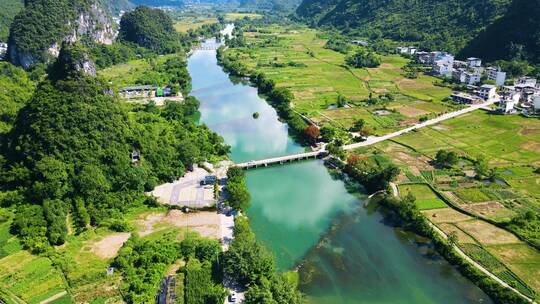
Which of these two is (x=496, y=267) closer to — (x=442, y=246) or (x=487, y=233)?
(x=442, y=246)

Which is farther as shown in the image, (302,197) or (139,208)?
(302,197)

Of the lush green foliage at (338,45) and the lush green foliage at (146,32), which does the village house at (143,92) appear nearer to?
the lush green foliage at (146,32)

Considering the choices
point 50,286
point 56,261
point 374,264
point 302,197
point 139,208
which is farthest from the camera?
point 302,197

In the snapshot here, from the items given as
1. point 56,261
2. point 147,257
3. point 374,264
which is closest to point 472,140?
point 374,264

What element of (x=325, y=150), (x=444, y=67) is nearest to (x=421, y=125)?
(x=325, y=150)

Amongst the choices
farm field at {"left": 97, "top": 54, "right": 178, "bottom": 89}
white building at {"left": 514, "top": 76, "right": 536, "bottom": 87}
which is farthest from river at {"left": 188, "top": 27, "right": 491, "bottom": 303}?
white building at {"left": 514, "top": 76, "right": 536, "bottom": 87}

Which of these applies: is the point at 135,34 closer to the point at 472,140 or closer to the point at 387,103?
the point at 387,103

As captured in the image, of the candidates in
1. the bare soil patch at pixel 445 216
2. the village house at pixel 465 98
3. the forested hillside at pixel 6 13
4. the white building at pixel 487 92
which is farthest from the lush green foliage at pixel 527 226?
the forested hillside at pixel 6 13
